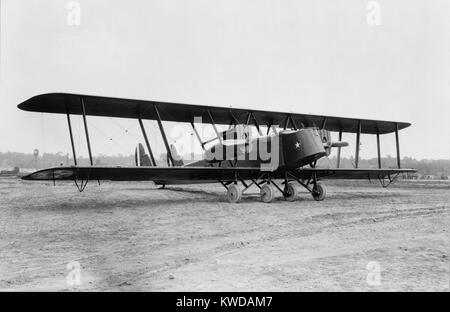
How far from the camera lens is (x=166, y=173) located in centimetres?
1269

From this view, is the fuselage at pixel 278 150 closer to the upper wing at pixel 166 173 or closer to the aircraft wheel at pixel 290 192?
the upper wing at pixel 166 173

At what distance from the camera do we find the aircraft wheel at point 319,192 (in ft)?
48.3

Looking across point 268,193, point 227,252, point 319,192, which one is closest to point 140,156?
point 268,193

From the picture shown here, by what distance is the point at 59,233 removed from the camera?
7641 mm

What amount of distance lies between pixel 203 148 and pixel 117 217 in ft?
18.0

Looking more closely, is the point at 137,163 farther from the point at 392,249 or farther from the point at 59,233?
the point at 392,249

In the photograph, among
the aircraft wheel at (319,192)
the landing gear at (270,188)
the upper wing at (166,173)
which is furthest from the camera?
the aircraft wheel at (319,192)

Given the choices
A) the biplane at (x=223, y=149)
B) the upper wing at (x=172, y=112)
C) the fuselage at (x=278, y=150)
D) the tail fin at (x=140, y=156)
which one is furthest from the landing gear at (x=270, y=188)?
the tail fin at (x=140, y=156)

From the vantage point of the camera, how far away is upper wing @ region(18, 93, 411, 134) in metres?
11.4

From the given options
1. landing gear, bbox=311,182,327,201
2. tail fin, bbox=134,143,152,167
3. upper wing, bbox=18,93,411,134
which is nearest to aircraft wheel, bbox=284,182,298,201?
landing gear, bbox=311,182,327,201

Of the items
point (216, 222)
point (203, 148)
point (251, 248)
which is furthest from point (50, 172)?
point (251, 248)

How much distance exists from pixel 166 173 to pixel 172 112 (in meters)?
2.58

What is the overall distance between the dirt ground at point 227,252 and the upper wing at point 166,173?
1.28 metres
